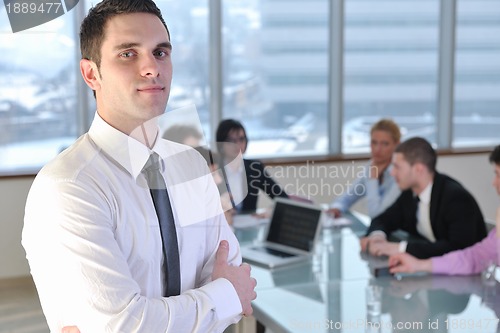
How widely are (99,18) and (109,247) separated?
52 cm

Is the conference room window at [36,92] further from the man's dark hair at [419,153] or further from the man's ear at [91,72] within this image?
the man's ear at [91,72]

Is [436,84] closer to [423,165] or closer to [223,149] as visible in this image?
[223,149]

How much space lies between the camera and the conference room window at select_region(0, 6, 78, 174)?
5703 millimetres

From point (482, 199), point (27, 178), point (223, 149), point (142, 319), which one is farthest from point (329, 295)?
point (482, 199)

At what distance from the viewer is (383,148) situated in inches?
187

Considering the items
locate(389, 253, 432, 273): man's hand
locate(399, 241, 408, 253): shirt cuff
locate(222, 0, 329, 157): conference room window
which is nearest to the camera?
locate(389, 253, 432, 273): man's hand

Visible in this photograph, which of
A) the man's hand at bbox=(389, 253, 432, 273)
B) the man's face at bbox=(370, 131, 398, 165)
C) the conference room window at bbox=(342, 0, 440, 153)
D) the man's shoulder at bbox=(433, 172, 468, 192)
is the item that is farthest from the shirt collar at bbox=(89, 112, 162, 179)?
the conference room window at bbox=(342, 0, 440, 153)

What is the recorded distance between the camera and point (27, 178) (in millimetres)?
5602

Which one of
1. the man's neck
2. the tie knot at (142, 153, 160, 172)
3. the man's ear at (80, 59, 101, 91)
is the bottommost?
the man's neck

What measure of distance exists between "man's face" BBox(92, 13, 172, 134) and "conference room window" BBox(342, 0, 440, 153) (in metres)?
5.26

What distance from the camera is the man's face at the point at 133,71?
1.54 metres

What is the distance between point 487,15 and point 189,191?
19.9 feet

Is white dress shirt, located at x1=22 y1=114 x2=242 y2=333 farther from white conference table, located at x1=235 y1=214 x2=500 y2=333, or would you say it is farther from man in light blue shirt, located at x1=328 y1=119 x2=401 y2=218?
man in light blue shirt, located at x1=328 y1=119 x2=401 y2=218

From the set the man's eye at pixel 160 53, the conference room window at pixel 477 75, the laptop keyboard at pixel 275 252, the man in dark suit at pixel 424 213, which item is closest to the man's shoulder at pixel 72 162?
the man's eye at pixel 160 53
